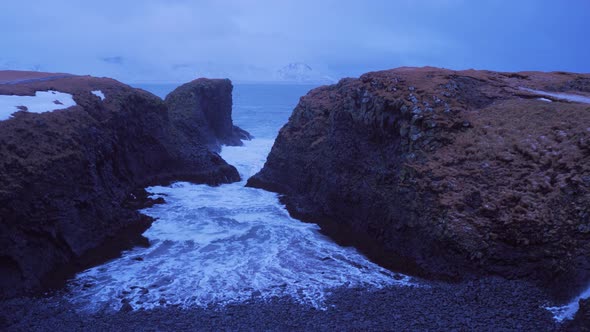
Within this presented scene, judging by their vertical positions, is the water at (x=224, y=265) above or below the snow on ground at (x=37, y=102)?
below

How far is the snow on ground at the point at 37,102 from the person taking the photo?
59.9 ft

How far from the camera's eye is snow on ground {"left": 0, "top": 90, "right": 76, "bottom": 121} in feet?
59.9

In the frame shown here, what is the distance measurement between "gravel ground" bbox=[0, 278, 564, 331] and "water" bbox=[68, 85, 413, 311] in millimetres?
630

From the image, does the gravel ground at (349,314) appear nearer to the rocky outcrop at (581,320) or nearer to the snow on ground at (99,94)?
the rocky outcrop at (581,320)

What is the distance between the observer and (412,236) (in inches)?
627

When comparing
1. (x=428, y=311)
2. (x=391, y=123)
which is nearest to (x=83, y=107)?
(x=391, y=123)

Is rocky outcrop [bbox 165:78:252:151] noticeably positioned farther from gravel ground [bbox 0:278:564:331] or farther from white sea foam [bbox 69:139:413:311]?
gravel ground [bbox 0:278:564:331]

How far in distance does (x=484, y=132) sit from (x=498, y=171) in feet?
8.48

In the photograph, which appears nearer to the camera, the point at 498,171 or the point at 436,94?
the point at 498,171

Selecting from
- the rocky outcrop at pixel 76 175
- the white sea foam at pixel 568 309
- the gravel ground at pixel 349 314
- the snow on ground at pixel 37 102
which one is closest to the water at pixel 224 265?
the gravel ground at pixel 349 314

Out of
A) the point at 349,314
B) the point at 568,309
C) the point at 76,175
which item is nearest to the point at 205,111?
the point at 76,175

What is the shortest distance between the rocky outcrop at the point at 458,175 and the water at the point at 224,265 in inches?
67.9

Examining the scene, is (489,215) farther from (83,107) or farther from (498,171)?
(83,107)

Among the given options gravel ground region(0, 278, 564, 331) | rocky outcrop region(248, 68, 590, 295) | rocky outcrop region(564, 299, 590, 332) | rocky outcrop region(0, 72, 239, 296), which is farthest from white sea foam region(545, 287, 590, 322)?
rocky outcrop region(0, 72, 239, 296)
